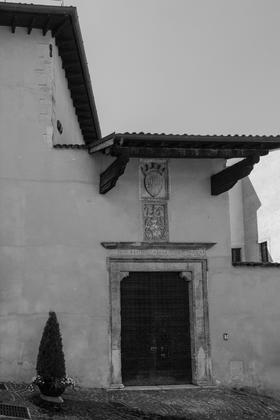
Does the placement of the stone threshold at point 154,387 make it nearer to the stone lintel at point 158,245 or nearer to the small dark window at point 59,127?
the stone lintel at point 158,245

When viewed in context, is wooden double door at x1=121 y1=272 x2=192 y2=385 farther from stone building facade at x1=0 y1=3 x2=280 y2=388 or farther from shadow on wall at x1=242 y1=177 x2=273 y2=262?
shadow on wall at x1=242 y1=177 x2=273 y2=262

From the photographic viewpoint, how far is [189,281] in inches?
469

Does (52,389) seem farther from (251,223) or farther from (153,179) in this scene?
(251,223)

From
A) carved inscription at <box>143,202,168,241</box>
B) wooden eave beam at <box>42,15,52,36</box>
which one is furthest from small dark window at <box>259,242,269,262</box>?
wooden eave beam at <box>42,15,52,36</box>

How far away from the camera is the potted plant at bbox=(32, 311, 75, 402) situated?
936 centimetres

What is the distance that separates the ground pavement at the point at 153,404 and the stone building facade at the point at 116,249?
549 mm

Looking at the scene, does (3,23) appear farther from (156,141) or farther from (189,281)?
(189,281)

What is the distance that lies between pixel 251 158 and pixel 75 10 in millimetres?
4820

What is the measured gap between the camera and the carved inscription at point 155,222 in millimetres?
11758

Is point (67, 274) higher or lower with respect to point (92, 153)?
lower

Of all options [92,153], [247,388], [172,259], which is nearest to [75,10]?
[92,153]

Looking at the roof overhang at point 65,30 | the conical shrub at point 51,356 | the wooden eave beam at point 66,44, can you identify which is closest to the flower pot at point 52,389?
the conical shrub at point 51,356

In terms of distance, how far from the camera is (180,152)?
1119 cm

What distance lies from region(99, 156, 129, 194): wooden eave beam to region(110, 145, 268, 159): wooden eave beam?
167 millimetres
